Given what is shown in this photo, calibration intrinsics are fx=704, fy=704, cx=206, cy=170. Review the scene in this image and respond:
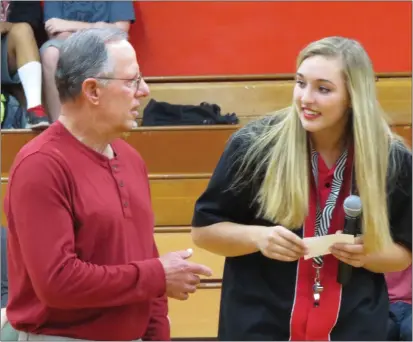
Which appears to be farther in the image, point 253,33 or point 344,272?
point 253,33

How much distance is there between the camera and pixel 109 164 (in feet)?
4.32

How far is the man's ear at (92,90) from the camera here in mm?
1262

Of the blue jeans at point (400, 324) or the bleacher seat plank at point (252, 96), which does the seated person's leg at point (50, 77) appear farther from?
the blue jeans at point (400, 324)

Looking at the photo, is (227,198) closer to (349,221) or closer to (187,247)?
(349,221)

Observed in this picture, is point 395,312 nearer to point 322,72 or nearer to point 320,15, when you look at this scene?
point 322,72

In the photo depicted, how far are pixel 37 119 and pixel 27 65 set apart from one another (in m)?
0.28

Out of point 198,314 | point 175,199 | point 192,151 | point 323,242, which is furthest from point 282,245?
point 192,151

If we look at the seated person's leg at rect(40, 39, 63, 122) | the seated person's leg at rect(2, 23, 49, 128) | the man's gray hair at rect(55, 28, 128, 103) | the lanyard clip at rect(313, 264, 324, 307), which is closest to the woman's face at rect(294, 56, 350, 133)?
the lanyard clip at rect(313, 264, 324, 307)

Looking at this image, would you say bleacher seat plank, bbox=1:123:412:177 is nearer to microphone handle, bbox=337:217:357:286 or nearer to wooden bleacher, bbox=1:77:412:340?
wooden bleacher, bbox=1:77:412:340

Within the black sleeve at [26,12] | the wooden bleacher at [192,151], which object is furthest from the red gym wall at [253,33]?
the black sleeve at [26,12]

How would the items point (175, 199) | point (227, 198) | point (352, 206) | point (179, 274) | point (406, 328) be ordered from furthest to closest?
point (175, 199)
point (406, 328)
point (227, 198)
point (352, 206)
point (179, 274)

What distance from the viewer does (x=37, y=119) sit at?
3.08 m

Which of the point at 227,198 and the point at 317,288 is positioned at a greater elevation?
the point at 227,198

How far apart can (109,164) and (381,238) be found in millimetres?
561
